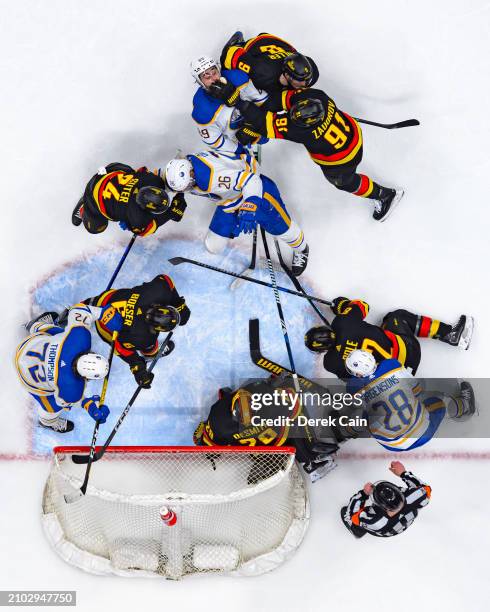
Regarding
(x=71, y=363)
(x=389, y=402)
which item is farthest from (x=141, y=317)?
(x=389, y=402)

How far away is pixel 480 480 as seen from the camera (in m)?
4.46

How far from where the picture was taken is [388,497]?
3789mm

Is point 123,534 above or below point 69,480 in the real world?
below

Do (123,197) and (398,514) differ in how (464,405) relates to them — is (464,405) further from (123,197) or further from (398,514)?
(123,197)

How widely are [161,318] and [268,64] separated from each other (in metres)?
1.77

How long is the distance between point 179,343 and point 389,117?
7.61ft

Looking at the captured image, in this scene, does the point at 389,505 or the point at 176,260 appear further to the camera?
the point at 176,260

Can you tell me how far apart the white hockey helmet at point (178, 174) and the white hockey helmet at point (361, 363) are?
150 cm

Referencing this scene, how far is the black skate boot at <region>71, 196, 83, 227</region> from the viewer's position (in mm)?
4406

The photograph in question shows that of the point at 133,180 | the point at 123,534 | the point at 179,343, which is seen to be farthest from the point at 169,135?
the point at 123,534

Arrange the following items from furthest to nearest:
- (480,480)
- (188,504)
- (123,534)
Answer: (480,480)
(123,534)
(188,504)

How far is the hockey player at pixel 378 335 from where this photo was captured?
13.0 ft

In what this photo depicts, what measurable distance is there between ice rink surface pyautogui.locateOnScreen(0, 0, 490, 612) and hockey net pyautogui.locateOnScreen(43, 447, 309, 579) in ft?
1.46

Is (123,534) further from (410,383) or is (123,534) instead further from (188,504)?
(410,383)
